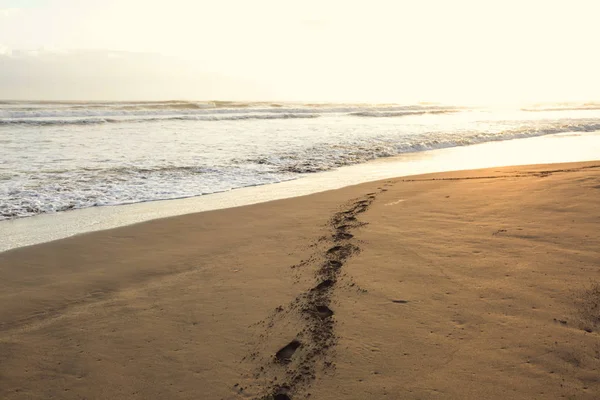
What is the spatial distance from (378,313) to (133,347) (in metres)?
1.61

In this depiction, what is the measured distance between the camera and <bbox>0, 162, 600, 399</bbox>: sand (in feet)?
7.72

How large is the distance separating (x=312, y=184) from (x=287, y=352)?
18.4ft

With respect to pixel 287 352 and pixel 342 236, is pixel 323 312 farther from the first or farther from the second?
pixel 342 236

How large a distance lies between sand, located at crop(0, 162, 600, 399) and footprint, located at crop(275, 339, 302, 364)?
1 cm

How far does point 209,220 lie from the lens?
562cm

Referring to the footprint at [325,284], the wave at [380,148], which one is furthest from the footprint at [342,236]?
the wave at [380,148]

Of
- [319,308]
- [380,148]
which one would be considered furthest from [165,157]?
[319,308]

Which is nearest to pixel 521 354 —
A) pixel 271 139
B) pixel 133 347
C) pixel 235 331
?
pixel 235 331

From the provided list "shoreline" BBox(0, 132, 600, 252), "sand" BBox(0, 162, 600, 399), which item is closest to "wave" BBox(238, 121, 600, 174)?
"shoreline" BBox(0, 132, 600, 252)

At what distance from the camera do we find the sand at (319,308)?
2.35 metres

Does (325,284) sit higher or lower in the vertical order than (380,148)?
lower

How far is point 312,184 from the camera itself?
26.5 ft

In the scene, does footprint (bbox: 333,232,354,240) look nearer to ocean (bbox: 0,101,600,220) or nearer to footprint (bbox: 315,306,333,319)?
footprint (bbox: 315,306,333,319)

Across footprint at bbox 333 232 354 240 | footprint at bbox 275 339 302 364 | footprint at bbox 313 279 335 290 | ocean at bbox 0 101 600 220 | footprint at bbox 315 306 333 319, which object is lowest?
footprint at bbox 275 339 302 364
